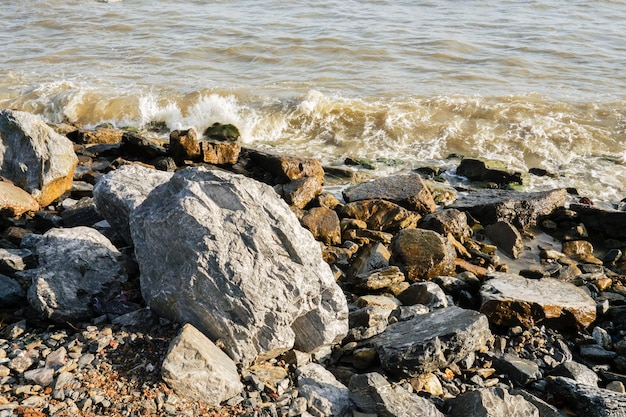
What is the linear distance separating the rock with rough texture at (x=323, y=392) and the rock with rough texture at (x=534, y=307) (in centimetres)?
210

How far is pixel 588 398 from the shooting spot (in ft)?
14.2

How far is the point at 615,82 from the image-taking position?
15758 mm

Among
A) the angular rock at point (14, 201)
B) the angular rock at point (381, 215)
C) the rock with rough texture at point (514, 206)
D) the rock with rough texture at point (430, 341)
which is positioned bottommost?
the rock with rough texture at point (514, 206)

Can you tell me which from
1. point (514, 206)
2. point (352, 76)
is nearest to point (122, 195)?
point (514, 206)

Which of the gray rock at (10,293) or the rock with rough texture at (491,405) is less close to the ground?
the gray rock at (10,293)

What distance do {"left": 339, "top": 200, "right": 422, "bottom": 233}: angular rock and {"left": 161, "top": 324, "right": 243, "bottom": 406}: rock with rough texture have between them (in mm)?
4001

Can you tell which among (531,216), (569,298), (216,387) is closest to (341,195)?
(531,216)

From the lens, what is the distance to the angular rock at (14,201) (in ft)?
21.4

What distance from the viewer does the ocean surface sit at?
39.5ft

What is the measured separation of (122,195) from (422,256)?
3.28 m

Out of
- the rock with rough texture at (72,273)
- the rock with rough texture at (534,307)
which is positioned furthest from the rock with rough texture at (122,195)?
the rock with rough texture at (534,307)

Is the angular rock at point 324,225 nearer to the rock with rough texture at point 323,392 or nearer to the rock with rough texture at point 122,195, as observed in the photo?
the rock with rough texture at point 122,195

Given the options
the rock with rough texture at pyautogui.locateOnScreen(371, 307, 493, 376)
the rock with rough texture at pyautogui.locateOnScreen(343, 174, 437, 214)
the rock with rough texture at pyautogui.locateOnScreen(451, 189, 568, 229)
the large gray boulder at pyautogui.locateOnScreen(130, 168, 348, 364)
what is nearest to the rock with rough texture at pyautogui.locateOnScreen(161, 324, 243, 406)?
the large gray boulder at pyautogui.locateOnScreen(130, 168, 348, 364)

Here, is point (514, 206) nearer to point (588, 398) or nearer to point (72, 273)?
point (588, 398)
